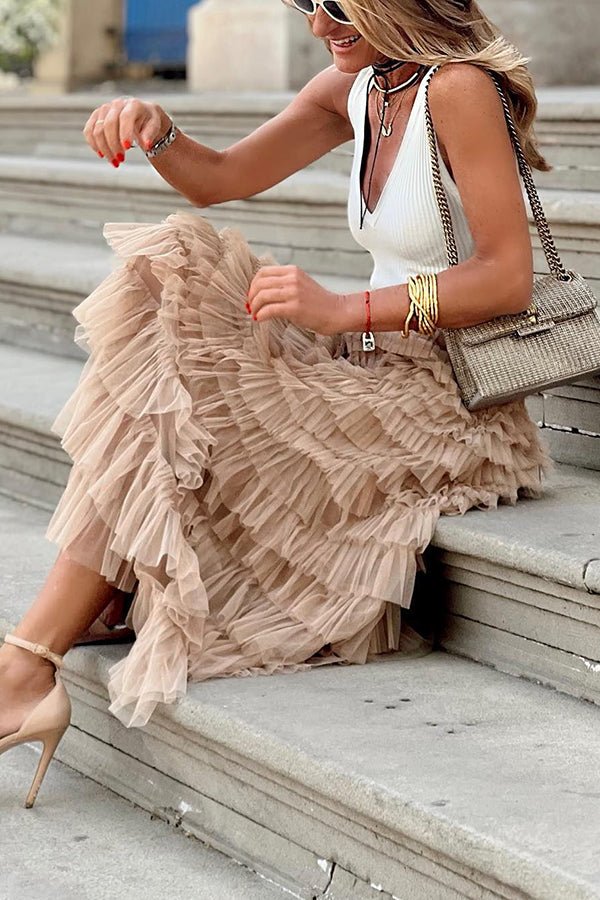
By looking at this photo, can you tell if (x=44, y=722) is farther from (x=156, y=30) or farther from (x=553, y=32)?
(x=156, y=30)

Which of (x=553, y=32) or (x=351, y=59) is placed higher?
(x=553, y=32)

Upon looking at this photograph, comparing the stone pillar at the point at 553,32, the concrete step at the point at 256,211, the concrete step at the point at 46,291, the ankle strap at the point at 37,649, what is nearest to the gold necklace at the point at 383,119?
the concrete step at the point at 256,211

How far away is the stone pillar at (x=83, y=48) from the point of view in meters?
8.45

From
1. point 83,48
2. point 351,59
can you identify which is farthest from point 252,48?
point 351,59

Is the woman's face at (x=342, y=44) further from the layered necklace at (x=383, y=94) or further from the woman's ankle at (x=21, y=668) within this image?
the woman's ankle at (x=21, y=668)

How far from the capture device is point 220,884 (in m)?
2.00

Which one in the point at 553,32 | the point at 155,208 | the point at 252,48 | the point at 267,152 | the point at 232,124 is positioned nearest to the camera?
the point at 267,152

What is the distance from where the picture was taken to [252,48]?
19.7 ft

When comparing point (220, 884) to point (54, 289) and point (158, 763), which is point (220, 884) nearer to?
point (158, 763)

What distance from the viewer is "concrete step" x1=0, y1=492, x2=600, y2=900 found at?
169cm

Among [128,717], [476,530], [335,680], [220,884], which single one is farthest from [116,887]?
[476,530]

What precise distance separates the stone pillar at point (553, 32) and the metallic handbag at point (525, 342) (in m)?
2.98

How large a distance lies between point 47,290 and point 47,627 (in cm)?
177

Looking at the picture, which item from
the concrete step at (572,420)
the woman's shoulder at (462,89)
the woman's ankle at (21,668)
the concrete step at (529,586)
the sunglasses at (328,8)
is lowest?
the woman's ankle at (21,668)
